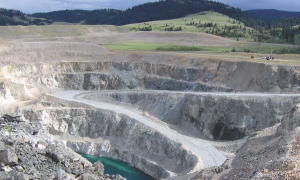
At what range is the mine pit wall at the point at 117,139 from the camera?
47375 millimetres

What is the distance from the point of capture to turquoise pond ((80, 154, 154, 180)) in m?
47.6

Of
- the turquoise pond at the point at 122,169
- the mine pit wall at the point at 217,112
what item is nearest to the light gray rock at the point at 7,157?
the turquoise pond at the point at 122,169

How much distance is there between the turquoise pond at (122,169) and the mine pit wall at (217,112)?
10642mm

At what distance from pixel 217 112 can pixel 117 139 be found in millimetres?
15234

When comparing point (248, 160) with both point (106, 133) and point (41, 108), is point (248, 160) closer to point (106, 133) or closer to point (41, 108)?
point (106, 133)

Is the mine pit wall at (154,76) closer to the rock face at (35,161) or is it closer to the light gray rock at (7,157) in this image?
the rock face at (35,161)

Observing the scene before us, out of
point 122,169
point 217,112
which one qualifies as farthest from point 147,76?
point 122,169

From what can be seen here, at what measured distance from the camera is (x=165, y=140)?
50.0 meters

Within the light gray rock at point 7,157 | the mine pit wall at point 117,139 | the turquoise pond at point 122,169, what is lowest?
the turquoise pond at point 122,169

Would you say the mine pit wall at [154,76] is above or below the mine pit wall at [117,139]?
above

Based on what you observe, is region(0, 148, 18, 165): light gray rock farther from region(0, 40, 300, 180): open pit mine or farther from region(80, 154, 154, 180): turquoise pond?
region(80, 154, 154, 180): turquoise pond

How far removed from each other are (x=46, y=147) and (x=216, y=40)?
296ft

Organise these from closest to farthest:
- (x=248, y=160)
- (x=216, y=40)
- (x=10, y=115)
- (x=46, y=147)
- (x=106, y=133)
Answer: (x=248, y=160) < (x=46, y=147) < (x=10, y=115) < (x=106, y=133) < (x=216, y=40)

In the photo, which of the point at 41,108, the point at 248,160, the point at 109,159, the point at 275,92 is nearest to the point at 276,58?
the point at 275,92
